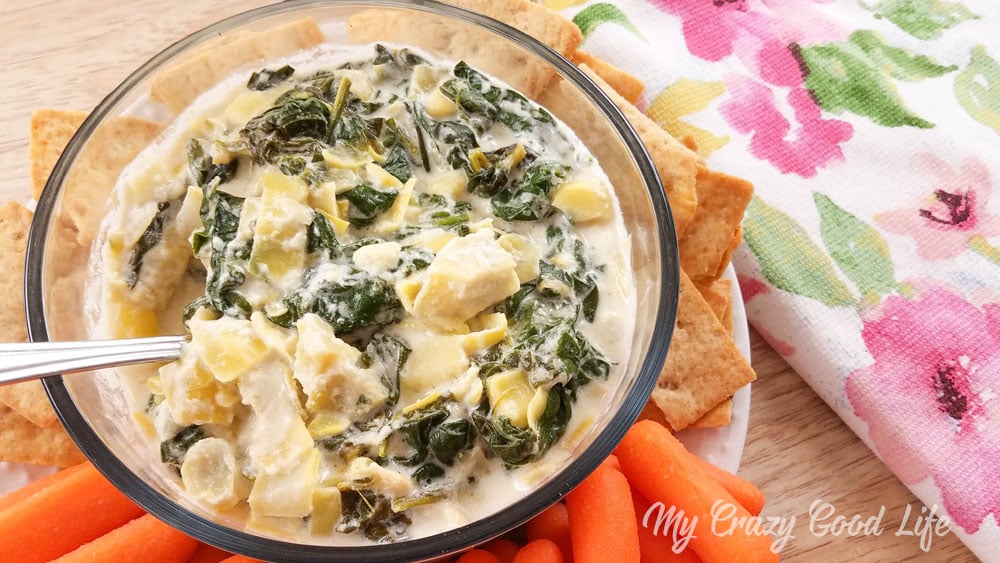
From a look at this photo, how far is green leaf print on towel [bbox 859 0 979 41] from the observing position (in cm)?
363

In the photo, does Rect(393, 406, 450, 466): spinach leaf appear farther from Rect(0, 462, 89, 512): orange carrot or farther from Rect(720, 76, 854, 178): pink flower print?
Rect(720, 76, 854, 178): pink flower print

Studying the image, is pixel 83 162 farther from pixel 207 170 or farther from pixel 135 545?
pixel 135 545

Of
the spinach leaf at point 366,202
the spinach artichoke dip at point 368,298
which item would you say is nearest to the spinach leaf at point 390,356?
the spinach artichoke dip at point 368,298

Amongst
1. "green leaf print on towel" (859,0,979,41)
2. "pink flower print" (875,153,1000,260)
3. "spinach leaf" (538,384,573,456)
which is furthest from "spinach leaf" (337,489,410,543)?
"green leaf print on towel" (859,0,979,41)

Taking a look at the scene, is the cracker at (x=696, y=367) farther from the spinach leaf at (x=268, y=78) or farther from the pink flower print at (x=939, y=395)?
the spinach leaf at (x=268, y=78)

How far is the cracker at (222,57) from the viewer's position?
3.00 m

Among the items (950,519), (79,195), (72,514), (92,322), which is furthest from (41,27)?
(950,519)

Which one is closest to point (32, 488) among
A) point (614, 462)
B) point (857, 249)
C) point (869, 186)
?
point (614, 462)

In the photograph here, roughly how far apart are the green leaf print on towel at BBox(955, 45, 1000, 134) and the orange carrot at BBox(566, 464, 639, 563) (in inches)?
84.9

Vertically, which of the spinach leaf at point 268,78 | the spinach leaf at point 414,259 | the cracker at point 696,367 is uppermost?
the spinach leaf at point 268,78

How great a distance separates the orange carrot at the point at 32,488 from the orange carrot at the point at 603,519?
5.03 ft

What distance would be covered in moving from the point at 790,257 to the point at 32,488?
2.71 m

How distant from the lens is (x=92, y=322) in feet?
8.88

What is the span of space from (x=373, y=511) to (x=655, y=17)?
7.86 ft
